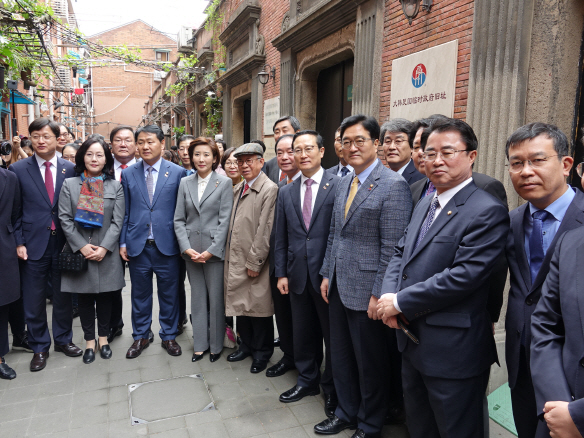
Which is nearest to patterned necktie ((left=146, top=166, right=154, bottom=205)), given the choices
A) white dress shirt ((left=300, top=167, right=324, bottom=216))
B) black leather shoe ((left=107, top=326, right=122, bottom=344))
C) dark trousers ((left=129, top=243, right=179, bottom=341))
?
dark trousers ((left=129, top=243, right=179, bottom=341))

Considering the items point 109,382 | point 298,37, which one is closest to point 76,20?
point 298,37

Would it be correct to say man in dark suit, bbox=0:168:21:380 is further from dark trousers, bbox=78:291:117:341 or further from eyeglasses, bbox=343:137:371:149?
eyeglasses, bbox=343:137:371:149

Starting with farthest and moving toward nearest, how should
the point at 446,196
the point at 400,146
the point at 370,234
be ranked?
the point at 400,146, the point at 370,234, the point at 446,196

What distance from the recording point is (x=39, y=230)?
12.9 feet

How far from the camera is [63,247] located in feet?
13.3

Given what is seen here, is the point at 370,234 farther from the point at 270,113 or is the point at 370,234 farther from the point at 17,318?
the point at 270,113

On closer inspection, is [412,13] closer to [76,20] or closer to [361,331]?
[361,331]

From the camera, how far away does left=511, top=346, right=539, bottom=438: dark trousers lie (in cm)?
197

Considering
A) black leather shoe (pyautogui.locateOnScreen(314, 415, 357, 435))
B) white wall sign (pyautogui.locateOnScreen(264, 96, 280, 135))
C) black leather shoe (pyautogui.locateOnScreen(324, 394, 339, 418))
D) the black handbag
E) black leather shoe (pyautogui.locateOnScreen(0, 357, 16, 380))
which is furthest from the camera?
white wall sign (pyautogui.locateOnScreen(264, 96, 280, 135))

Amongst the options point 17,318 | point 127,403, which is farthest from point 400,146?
point 17,318

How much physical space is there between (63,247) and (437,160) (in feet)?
11.6

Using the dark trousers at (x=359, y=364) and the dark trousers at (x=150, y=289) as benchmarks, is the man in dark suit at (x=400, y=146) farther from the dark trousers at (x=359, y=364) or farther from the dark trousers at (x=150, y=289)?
the dark trousers at (x=150, y=289)

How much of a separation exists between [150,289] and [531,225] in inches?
140

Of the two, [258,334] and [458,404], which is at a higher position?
[458,404]
